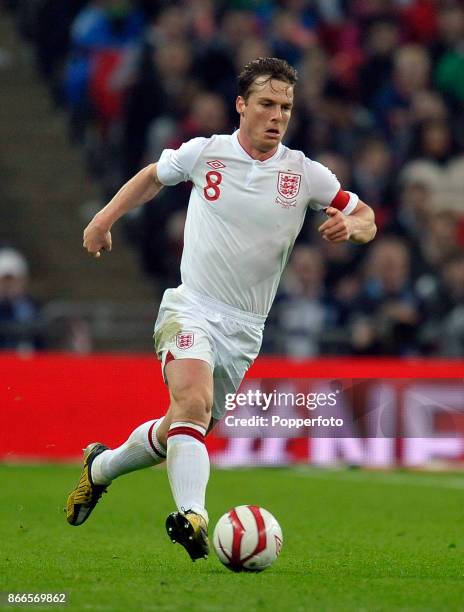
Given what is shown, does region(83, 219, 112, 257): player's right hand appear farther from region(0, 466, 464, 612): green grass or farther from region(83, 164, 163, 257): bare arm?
region(0, 466, 464, 612): green grass

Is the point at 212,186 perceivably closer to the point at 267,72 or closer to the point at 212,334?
the point at 267,72

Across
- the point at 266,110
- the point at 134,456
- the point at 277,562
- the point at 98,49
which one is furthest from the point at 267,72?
the point at 98,49

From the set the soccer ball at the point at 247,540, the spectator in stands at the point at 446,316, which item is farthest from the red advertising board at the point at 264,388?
the soccer ball at the point at 247,540

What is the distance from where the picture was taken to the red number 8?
7797mm

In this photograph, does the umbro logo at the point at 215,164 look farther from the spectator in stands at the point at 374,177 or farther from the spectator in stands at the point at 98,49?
the spectator in stands at the point at 98,49

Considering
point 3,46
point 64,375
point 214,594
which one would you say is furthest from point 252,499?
point 3,46

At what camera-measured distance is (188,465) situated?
7219mm

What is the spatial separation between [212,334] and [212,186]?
29.7 inches

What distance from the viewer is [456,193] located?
1823cm

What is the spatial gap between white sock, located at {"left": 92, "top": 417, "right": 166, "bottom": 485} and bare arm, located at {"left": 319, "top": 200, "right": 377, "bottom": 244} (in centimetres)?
145

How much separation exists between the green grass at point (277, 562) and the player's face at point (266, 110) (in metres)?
2.11

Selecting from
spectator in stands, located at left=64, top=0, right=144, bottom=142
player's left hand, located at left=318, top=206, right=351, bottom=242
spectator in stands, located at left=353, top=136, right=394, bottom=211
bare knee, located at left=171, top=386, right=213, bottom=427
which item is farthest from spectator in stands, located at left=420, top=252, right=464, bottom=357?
bare knee, located at left=171, top=386, right=213, bottom=427

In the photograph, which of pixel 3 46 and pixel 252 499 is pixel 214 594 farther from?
pixel 3 46

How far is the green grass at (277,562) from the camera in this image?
625cm
